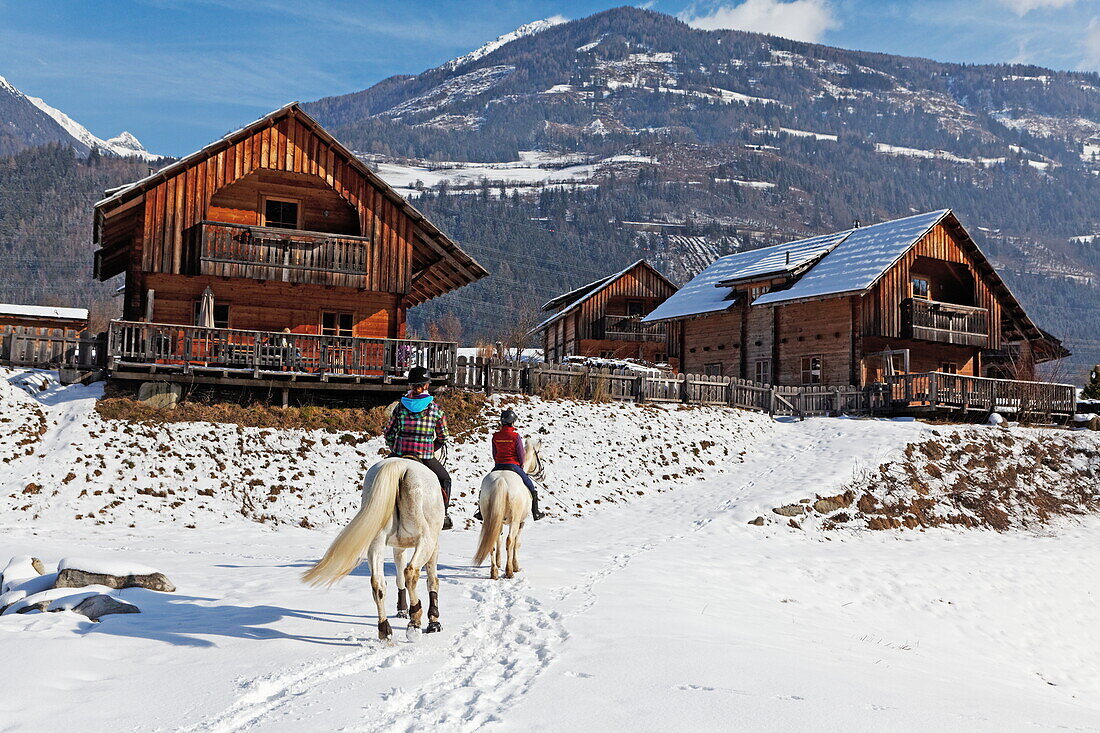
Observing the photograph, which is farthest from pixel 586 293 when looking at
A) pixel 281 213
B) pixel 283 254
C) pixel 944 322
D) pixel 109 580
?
pixel 109 580

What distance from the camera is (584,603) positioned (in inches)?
409

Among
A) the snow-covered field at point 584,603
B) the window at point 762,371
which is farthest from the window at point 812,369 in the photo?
the snow-covered field at point 584,603

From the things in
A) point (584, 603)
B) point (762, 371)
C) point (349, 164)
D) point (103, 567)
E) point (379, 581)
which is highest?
point (349, 164)

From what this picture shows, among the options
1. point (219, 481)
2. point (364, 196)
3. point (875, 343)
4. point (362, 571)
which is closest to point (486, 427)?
point (219, 481)

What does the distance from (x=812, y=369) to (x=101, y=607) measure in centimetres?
3404

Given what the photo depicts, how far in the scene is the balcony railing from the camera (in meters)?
60.8

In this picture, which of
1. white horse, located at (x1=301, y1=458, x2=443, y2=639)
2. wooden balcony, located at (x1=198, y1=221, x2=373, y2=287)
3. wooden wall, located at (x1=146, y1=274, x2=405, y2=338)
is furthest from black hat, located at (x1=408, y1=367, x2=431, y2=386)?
wooden wall, located at (x1=146, y1=274, x2=405, y2=338)

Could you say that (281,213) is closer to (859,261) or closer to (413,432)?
(413,432)

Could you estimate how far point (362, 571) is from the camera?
12.5m

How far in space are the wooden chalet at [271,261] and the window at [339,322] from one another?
39 mm

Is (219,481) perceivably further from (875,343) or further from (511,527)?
(875,343)

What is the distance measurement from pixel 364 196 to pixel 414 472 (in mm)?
21094

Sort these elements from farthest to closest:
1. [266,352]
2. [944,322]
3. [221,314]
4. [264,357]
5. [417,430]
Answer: [944,322], [221,314], [264,357], [266,352], [417,430]

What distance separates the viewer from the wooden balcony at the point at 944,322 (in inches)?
1452
